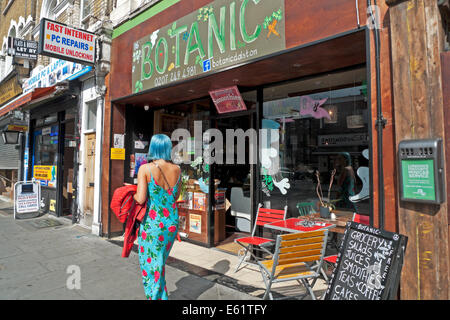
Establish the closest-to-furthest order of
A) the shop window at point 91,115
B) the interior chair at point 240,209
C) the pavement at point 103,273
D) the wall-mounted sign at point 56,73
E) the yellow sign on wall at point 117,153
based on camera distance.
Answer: the pavement at point 103,273
the interior chair at point 240,209
the yellow sign on wall at point 117,153
the wall-mounted sign at point 56,73
the shop window at point 91,115

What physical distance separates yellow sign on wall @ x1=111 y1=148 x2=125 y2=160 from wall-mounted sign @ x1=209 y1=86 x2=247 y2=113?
2617 mm

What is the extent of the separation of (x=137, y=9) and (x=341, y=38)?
451 centimetres

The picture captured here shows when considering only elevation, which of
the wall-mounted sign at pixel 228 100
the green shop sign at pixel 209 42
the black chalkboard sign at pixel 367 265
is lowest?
the black chalkboard sign at pixel 367 265

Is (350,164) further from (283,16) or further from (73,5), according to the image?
(73,5)

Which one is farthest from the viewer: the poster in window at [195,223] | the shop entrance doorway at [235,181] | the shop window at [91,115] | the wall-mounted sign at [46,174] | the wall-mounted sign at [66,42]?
the wall-mounted sign at [46,174]

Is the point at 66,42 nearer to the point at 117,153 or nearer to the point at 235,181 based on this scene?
the point at 117,153

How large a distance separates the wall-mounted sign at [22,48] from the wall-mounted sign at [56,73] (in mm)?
618

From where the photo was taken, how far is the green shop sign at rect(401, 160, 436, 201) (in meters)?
2.28

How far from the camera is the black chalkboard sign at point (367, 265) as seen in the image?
2.15m

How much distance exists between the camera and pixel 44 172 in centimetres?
937

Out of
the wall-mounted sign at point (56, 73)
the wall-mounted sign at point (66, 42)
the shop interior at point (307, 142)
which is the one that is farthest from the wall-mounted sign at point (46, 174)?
the shop interior at point (307, 142)

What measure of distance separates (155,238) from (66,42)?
555 cm

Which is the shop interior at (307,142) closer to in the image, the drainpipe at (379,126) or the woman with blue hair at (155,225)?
the drainpipe at (379,126)

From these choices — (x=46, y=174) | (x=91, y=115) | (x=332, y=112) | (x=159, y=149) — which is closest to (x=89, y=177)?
(x=91, y=115)
